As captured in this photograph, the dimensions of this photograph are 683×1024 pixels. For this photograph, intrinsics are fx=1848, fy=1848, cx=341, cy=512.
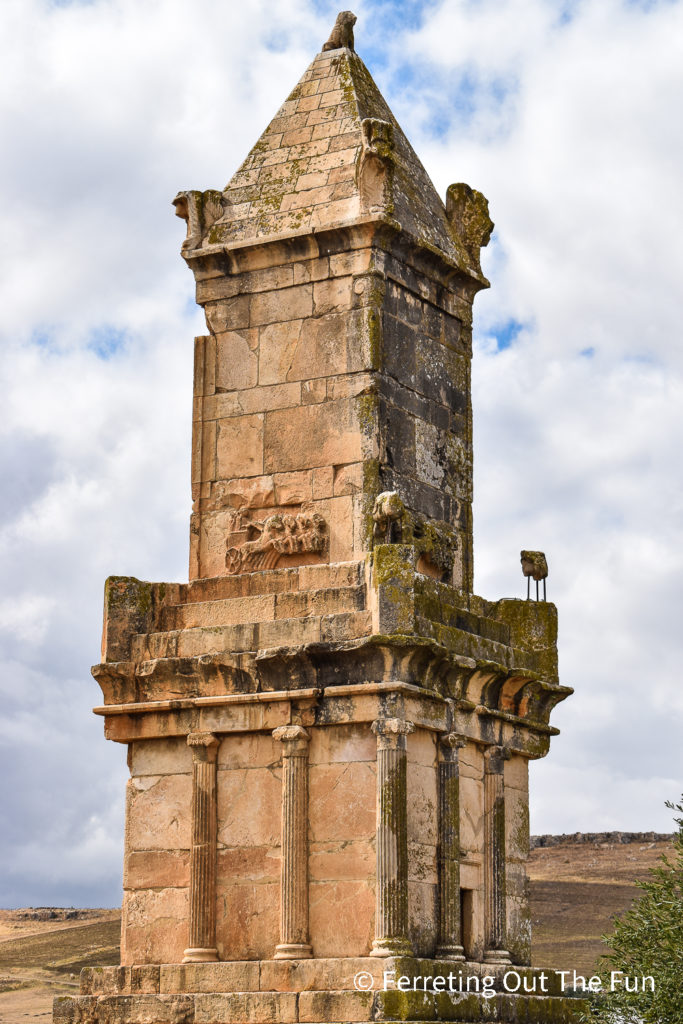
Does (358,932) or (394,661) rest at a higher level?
(394,661)

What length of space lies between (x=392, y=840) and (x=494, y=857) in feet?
6.79

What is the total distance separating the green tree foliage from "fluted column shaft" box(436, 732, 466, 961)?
203cm

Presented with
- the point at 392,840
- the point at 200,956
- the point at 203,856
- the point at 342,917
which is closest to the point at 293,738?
the point at 392,840

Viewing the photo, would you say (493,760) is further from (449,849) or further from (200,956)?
(200,956)

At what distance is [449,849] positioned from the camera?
1686cm

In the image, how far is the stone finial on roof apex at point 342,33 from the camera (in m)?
19.6

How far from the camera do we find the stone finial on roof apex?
1961 cm

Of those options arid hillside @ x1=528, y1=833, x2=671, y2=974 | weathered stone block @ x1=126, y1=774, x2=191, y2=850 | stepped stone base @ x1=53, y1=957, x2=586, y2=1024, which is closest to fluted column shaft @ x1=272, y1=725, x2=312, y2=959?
stepped stone base @ x1=53, y1=957, x2=586, y2=1024

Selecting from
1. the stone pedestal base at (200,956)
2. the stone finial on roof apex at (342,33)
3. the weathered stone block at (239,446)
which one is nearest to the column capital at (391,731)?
the stone pedestal base at (200,956)

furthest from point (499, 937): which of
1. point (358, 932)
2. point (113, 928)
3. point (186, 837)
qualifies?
point (113, 928)

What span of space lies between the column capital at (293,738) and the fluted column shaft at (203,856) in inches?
31.6

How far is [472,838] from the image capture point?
57.8 ft

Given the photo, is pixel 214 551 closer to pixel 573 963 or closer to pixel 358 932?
pixel 358 932

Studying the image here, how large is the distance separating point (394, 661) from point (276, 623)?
4.33 ft
